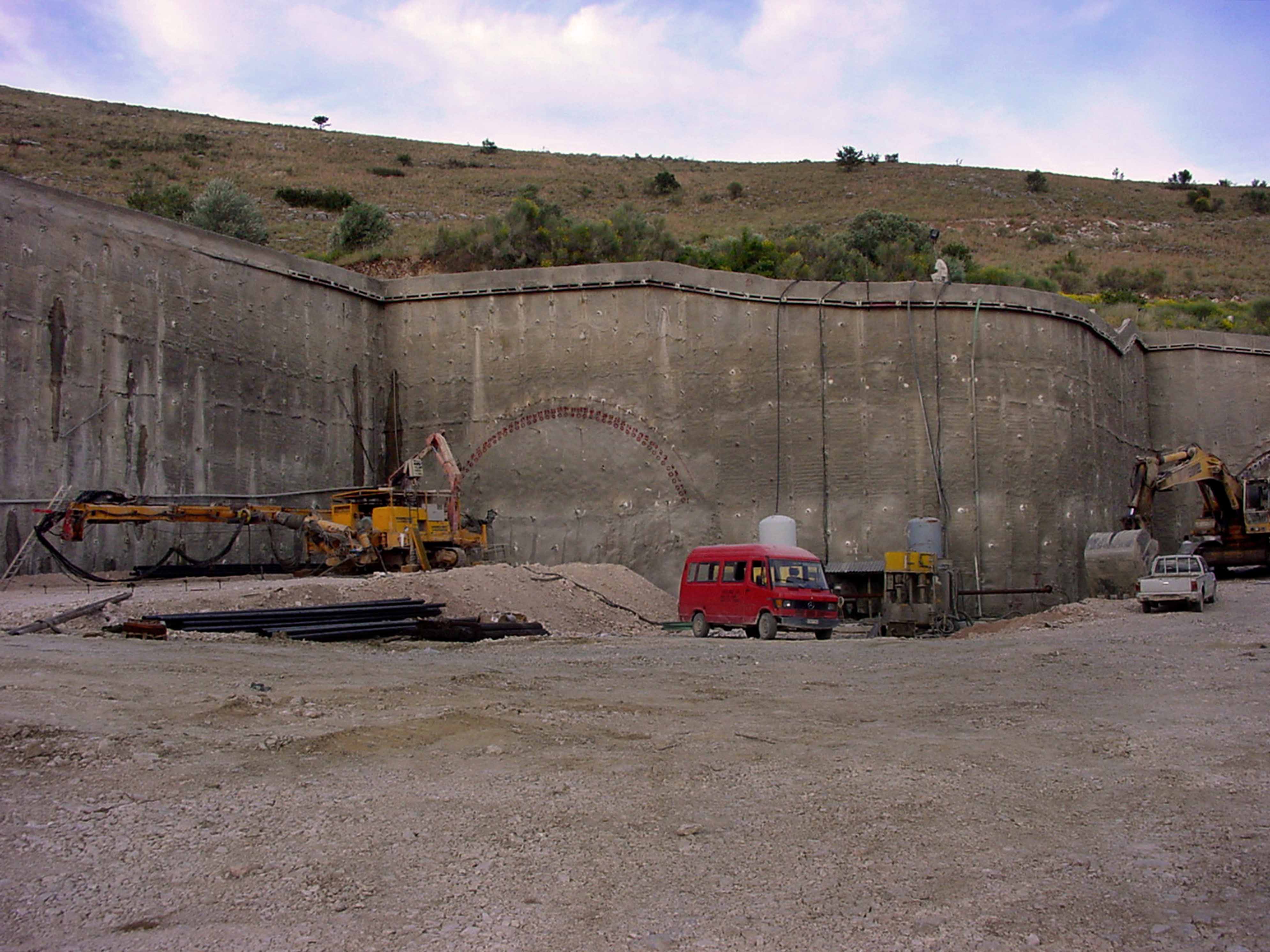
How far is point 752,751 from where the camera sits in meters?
8.84

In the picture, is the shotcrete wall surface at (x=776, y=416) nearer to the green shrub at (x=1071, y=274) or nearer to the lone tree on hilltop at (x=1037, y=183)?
the green shrub at (x=1071, y=274)

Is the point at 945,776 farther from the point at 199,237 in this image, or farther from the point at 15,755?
the point at 199,237

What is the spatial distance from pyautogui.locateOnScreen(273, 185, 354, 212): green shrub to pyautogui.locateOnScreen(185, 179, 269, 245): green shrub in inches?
462

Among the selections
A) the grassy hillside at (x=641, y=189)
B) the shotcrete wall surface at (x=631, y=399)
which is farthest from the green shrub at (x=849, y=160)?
the shotcrete wall surface at (x=631, y=399)

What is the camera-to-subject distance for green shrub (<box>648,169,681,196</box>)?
250 ft

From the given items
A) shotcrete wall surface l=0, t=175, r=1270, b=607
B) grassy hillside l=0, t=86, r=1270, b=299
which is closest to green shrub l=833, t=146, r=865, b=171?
grassy hillside l=0, t=86, r=1270, b=299

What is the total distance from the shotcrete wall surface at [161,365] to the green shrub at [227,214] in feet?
68.4

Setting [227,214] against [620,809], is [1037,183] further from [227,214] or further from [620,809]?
[620,809]

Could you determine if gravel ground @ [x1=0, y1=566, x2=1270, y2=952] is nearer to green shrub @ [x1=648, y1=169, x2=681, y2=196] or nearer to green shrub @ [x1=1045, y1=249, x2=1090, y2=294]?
green shrub @ [x1=1045, y1=249, x2=1090, y2=294]

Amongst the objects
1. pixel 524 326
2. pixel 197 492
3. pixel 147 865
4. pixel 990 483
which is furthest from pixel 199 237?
pixel 147 865

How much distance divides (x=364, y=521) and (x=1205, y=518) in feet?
68.3

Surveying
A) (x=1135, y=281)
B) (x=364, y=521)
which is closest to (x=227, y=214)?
(x=364, y=521)

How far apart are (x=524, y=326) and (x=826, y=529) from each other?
968 centimetres

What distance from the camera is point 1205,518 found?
29.6 metres
